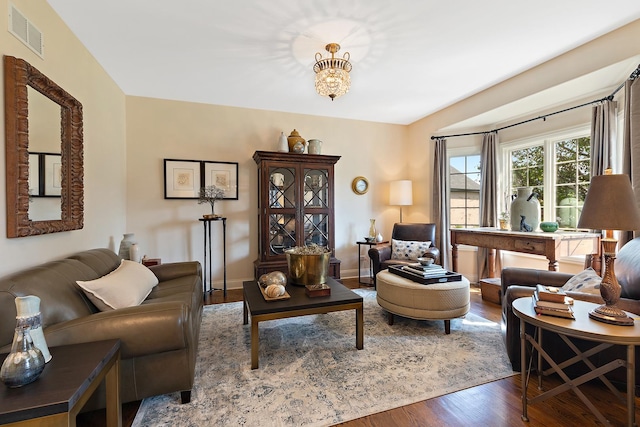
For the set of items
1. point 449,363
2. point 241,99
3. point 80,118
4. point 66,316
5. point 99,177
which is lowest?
point 449,363

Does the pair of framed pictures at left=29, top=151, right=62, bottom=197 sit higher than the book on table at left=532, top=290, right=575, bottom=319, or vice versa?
the pair of framed pictures at left=29, top=151, right=62, bottom=197

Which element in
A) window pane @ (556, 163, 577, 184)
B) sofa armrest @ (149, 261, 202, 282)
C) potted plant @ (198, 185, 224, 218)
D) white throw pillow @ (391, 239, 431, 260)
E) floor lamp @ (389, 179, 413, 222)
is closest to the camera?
sofa armrest @ (149, 261, 202, 282)

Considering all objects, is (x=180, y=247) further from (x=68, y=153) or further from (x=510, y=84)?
(x=510, y=84)

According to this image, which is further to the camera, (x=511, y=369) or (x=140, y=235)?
(x=140, y=235)

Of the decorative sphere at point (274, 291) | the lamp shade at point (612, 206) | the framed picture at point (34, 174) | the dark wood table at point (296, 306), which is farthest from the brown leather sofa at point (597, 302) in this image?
the framed picture at point (34, 174)

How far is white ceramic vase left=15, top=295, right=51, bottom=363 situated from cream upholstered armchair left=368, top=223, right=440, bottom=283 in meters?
3.21

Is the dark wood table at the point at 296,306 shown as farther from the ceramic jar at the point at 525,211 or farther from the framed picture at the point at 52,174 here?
the ceramic jar at the point at 525,211

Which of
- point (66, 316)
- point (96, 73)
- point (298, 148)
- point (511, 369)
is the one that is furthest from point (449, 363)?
point (96, 73)

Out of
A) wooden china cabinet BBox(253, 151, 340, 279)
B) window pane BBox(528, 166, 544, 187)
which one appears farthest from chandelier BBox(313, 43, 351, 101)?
window pane BBox(528, 166, 544, 187)

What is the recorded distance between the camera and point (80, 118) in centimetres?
240

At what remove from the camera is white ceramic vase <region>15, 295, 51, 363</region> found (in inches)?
42.3

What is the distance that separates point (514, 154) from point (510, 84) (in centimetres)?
116

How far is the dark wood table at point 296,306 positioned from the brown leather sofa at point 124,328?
448 millimetres

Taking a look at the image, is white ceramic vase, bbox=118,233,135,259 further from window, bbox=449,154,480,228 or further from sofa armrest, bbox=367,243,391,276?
window, bbox=449,154,480,228
